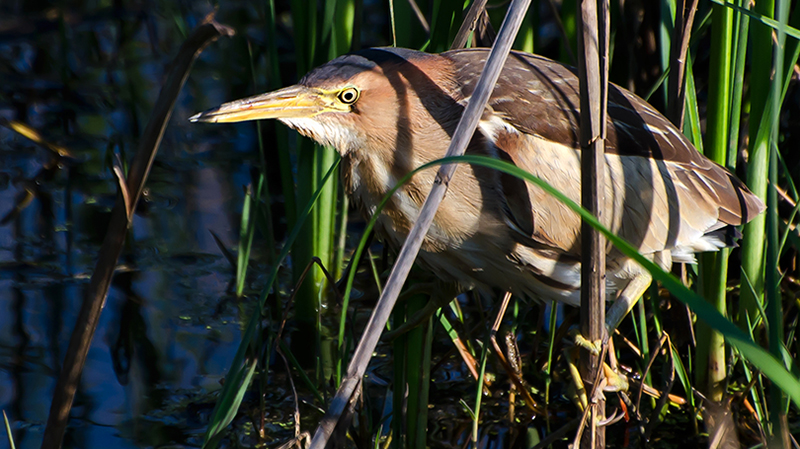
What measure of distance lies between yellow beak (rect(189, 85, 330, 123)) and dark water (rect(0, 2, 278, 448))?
85cm

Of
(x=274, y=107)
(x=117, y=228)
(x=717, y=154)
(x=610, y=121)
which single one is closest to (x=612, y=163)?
(x=610, y=121)

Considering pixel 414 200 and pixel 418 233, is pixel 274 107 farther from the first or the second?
pixel 418 233

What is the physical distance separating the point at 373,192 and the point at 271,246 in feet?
1.60

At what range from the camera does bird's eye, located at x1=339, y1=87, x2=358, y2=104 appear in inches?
58.1

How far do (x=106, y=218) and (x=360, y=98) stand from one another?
4.67 ft

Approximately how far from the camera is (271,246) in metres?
1.99

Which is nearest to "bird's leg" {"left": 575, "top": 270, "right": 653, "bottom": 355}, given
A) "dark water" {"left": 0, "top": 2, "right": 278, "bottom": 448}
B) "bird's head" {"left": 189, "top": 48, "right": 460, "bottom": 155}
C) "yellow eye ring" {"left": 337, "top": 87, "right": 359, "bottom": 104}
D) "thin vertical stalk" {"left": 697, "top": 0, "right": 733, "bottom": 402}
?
"thin vertical stalk" {"left": 697, "top": 0, "right": 733, "bottom": 402}

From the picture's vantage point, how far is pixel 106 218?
2619 millimetres

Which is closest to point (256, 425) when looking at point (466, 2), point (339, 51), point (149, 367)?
point (149, 367)

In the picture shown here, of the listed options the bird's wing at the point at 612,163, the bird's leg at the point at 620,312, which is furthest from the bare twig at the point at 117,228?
the bird's leg at the point at 620,312

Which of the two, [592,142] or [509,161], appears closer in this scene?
[592,142]

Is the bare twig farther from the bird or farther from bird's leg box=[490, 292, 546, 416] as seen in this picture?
bird's leg box=[490, 292, 546, 416]

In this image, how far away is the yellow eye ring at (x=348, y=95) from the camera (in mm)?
1475

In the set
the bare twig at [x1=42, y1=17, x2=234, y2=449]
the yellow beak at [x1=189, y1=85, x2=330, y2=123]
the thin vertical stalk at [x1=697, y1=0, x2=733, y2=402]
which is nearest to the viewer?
the bare twig at [x1=42, y1=17, x2=234, y2=449]
